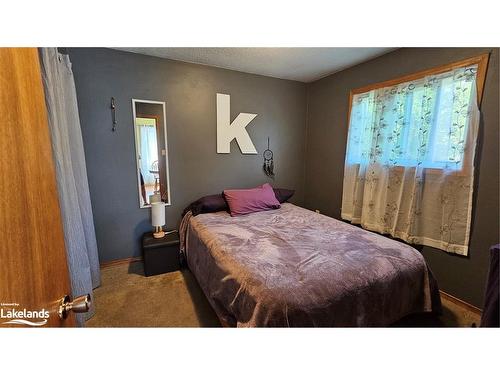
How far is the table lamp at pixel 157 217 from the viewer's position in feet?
7.00

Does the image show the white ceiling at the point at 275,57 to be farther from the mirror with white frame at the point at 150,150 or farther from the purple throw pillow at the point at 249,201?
the purple throw pillow at the point at 249,201

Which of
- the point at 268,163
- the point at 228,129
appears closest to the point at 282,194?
the point at 268,163

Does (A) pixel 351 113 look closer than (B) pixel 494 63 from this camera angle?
No

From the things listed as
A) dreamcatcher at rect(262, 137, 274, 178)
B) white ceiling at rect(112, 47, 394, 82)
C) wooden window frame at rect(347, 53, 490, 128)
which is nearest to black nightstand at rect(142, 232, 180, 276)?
dreamcatcher at rect(262, 137, 274, 178)

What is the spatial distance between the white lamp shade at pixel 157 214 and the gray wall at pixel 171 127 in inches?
9.8

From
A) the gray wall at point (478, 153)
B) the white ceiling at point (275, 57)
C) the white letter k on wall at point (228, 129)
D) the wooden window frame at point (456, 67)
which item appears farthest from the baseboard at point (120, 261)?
the wooden window frame at point (456, 67)

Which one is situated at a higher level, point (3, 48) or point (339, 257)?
point (3, 48)

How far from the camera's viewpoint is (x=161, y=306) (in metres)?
1.61

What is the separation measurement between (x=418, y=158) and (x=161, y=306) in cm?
251

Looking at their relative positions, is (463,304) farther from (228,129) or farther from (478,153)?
(228,129)

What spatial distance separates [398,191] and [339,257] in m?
1.18
